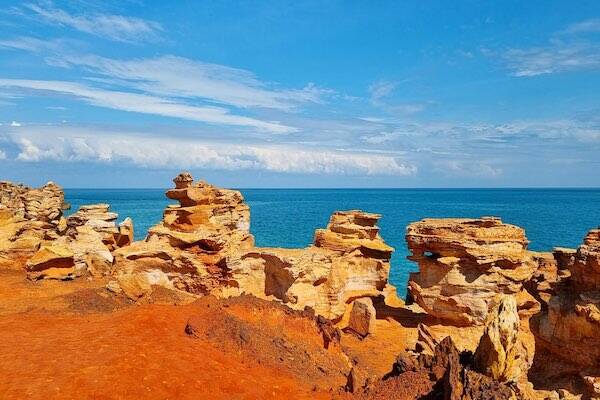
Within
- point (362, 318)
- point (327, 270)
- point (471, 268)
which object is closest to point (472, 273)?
point (471, 268)

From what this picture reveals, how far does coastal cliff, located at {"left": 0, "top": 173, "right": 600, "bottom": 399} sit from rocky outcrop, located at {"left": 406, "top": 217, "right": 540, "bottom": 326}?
2.6 inches

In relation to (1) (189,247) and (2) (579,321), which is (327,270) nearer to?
(1) (189,247)

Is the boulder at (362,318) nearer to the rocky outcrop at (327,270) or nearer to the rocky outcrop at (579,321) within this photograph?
the rocky outcrop at (327,270)

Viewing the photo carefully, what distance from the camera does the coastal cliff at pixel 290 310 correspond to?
457 inches

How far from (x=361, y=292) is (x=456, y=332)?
574 centimetres

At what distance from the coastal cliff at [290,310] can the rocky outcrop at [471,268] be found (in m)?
0.07

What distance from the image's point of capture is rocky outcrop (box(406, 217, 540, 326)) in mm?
21250

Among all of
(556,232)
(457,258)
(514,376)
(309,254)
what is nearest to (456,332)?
(457,258)

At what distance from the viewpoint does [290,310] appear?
18.4 m

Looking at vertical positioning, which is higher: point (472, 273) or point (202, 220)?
point (202, 220)

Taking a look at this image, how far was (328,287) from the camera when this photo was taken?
77.2 feet

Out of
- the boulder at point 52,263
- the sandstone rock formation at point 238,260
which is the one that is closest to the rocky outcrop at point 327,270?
the sandstone rock formation at point 238,260

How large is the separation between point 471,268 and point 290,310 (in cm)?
946

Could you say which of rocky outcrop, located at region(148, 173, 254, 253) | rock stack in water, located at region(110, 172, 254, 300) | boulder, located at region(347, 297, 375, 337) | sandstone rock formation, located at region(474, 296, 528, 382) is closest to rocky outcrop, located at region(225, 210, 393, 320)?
boulder, located at region(347, 297, 375, 337)
